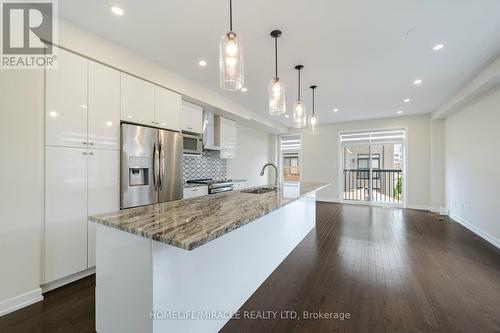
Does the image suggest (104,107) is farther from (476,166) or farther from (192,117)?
(476,166)

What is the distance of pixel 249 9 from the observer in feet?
6.71

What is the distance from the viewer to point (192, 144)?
4.04 meters

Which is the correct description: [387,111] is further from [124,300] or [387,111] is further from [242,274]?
[124,300]

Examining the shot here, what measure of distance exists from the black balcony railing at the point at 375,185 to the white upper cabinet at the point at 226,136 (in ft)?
14.0

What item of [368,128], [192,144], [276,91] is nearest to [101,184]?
[192,144]

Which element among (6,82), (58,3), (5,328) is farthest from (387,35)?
(5,328)

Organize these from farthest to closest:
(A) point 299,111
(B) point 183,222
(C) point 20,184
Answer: (A) point 299,111, (C) point 20,184, (B) point 183,222

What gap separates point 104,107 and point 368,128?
273 inches

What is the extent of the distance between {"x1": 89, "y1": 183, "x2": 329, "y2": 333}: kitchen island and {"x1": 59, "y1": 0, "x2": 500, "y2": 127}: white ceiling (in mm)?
1913

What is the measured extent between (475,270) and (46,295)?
4809 mm

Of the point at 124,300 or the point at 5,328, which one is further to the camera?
the point at 5,328

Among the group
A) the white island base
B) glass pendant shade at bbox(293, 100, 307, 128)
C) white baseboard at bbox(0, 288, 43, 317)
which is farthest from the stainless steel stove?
white baseboard at bbox(0, 288, 43, 317)

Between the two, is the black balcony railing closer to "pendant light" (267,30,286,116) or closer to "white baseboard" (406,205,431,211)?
"white baseboard" (406,205,431,211)

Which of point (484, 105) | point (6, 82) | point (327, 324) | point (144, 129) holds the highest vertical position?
point (484, 105)
